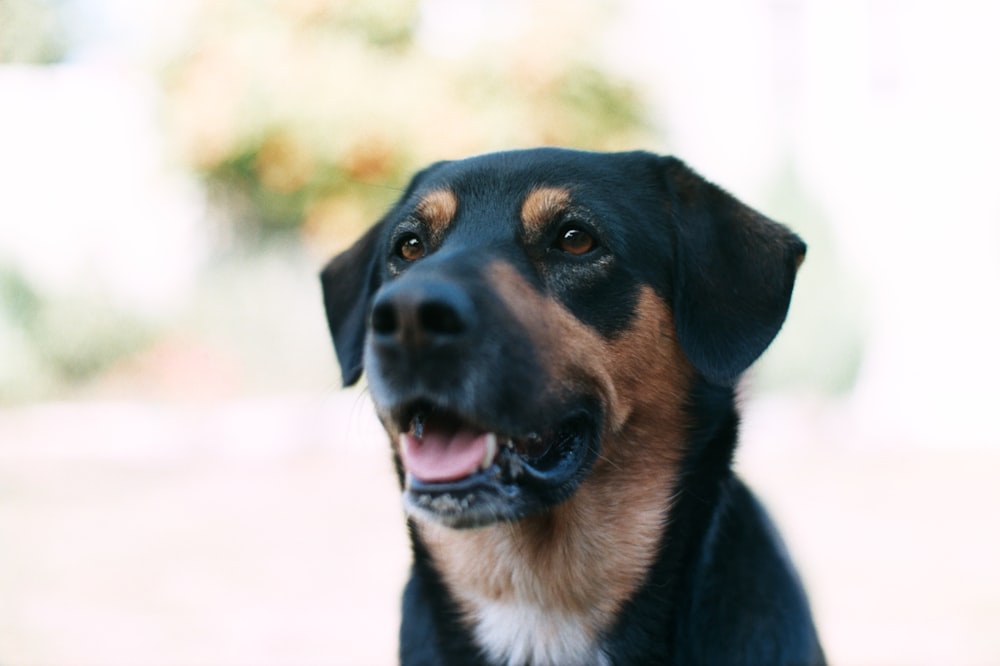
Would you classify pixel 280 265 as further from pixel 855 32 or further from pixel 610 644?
pixel 610 644

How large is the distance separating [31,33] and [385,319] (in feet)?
24.6

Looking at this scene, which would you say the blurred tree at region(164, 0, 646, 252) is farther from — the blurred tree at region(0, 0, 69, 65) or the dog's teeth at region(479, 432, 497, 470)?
the dog's teeth at region(479, 432, 497, 470)

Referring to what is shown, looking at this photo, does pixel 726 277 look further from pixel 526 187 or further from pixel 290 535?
pixel 290 535

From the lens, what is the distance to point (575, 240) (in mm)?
2785

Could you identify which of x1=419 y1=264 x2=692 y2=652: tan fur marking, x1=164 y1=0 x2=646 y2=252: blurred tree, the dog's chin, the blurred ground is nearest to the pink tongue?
the dog's chin

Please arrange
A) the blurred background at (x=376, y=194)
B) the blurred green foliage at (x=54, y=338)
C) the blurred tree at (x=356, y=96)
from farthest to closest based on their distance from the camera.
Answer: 1. the blurred tree at (x=356, y=96)
2. the blurred green foliage at (x=54, y=338)
3. the blurred background at (x=376, y=194)

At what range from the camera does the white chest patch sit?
2799 mm

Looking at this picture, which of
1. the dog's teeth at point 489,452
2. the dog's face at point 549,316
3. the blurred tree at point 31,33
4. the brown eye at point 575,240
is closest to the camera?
the dog's face at point 549,316

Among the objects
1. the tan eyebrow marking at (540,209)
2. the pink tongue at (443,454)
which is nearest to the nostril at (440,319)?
the pink tongue at (443,454)

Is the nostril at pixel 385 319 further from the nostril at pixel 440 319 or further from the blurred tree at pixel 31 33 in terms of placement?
the blurred tree at pixel 31 33

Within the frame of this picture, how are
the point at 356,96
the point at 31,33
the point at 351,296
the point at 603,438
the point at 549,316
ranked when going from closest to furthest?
the point at 549,316 < the point at 603,438 < the point at 351,296 < the point at 31,33 < the point at 356,96

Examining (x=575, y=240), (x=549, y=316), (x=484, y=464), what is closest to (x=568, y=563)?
(x=484, y=464)

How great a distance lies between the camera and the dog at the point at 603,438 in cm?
254

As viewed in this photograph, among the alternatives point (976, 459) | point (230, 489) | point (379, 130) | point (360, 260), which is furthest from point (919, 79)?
point (360, 260)
